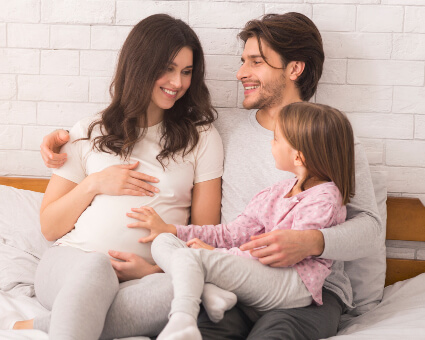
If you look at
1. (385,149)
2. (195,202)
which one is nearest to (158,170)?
(195,202)

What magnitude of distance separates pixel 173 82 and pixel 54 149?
0.46 metres

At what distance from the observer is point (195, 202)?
5.99 ft

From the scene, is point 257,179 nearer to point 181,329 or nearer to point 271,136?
point 271,136

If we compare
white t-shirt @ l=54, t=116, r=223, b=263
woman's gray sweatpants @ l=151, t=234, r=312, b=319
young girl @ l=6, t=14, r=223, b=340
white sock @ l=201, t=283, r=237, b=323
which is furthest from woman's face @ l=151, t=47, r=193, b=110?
white sock @ l=201, t=283, r=237, b=323

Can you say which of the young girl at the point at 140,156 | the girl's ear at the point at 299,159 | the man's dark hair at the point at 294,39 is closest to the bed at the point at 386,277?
the young girl at the point at 140,156

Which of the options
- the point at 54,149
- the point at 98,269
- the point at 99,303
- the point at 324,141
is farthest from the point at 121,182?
the point at 324,141

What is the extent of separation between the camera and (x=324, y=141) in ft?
4.83

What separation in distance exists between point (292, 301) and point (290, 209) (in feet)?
0.86

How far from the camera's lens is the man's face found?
1846 millimetres

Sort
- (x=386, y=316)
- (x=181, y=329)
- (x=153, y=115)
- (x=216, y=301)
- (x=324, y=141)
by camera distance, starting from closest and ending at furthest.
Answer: (x=181, y=329)
(x=216, y=301)
(x=324, y=141)
(x=386, y=316)
(x=153, y=115)

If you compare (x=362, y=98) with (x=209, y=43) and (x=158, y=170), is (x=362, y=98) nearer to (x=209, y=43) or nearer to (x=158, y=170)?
(x=209, y=43)

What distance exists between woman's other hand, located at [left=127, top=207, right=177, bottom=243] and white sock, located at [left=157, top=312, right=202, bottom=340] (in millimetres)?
514

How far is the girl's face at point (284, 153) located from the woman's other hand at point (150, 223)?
0.40 metres

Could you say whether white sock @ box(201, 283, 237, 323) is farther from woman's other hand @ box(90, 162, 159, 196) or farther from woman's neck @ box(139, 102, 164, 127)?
woman's neck @ box(139, 102, 164, 127)
